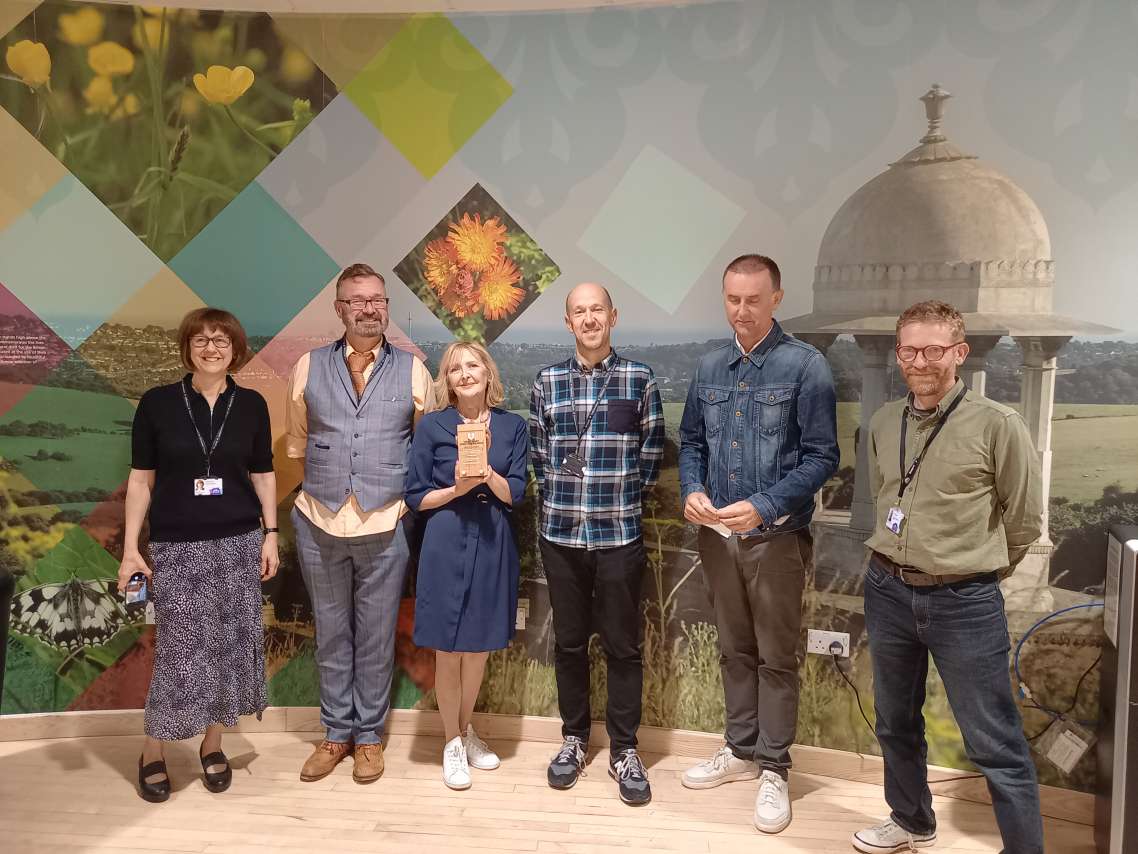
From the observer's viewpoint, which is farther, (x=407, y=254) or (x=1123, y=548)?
(x=407, y=254)

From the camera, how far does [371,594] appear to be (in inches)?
118

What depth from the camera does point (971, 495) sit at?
86.7 inches

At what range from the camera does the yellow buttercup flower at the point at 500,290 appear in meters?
3.31

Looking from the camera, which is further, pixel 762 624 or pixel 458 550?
pixel 458 550

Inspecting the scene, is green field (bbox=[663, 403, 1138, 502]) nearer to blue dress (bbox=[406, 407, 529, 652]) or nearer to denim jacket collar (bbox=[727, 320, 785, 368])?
denim jacket collar (bbox=[727, 320, 785, 368])

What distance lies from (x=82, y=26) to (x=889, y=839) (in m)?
4.37

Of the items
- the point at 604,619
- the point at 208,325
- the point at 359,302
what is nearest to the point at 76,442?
the point at 208,325

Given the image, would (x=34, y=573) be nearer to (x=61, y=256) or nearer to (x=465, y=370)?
(x=61, y=256)

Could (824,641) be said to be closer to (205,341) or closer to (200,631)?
(200,631)

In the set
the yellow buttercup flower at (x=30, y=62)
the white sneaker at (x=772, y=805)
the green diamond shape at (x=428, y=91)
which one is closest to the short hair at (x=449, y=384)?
the green diamond shape at (x=428, y=91)

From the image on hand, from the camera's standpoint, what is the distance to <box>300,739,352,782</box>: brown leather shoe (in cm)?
298

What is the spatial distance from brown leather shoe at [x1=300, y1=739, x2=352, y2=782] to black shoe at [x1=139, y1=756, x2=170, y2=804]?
1.56 feet

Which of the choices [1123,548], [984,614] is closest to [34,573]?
[984,614]

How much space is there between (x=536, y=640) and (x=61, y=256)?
260 centimetres
